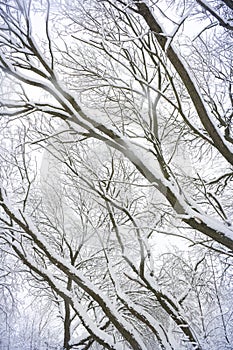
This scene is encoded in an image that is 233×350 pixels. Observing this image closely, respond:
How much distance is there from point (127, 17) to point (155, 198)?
136 inches

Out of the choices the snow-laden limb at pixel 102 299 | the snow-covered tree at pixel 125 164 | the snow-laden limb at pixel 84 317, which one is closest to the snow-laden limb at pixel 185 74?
the snow-covered tree at pixel 125 164

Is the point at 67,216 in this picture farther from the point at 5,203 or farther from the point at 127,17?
the point at 127,17

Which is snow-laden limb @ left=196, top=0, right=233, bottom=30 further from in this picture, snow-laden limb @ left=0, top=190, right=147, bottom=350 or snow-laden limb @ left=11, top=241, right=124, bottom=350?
snow-laden limb @ left=11, top=241, right=124, bottom=350

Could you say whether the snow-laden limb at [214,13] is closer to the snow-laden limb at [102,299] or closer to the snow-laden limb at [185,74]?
the snow-laden limb at [185,74]

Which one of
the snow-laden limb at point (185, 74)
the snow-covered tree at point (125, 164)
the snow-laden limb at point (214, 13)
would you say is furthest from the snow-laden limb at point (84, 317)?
the snow-laden limb at point (214, 13)

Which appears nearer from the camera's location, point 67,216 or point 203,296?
point 203,296

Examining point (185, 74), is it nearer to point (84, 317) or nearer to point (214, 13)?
point (214, 13)

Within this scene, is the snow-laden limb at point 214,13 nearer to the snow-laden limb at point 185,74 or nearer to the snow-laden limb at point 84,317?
the snow-laden limb at point 185,74

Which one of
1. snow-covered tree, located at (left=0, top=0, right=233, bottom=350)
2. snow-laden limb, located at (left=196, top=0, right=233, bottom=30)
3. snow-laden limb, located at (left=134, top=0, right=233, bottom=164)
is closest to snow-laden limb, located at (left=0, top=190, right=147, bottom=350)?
snow-covered tree, located at (left=0, top=0, right=233, bottom=350)

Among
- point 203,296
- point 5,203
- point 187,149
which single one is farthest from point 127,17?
point 203,296

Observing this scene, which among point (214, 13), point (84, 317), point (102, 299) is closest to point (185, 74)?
point (214, 13)

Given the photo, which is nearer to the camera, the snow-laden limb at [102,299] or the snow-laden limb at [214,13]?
the snow-laden limb at [214,13]

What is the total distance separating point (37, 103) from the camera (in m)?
3.90

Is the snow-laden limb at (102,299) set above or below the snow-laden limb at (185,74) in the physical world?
below
